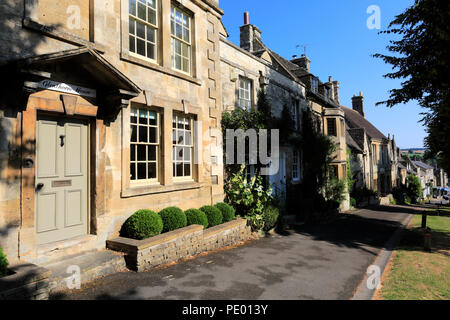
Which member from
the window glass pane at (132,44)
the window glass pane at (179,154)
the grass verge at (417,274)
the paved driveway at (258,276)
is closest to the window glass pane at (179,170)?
the window glass pane at (179,154)

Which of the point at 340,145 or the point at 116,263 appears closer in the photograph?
the point at 116,263

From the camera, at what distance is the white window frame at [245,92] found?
12.1 m

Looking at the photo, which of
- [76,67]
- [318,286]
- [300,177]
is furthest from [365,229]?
[76,67]

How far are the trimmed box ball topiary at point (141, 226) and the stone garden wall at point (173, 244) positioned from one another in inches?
8.8

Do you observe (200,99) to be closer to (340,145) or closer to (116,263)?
(116,263)

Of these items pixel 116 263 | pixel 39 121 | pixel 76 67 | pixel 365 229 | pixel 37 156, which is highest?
pixel 76 67

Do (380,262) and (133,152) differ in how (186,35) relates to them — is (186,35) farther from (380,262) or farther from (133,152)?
(380,262)

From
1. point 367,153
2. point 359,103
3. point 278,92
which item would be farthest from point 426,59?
point 359,103

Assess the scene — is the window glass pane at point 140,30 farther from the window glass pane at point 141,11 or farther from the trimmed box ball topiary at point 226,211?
the trimmed box ball topiary at point 226,211

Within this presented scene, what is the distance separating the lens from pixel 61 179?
5.74 metres

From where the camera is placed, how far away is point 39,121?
17.9 feet

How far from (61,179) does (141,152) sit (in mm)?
2193

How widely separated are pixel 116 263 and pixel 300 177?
510 inches

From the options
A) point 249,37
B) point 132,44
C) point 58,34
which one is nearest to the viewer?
point 58,34
